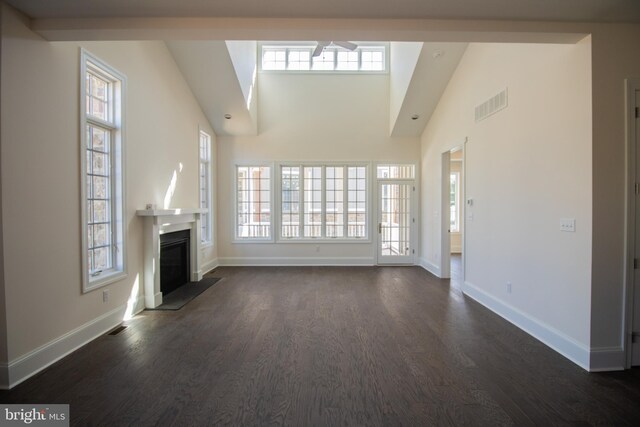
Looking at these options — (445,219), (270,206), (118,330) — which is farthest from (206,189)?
(445,219)

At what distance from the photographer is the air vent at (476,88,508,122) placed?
392cm

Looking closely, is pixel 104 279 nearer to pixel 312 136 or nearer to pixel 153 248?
pixel 153 248

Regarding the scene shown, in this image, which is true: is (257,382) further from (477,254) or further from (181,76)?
(181,76)

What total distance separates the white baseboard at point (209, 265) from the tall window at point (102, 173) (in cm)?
265

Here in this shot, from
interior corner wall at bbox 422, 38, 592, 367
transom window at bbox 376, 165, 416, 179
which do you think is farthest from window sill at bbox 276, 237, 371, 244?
interior corner wall at bbox 422, 38, 592, 367

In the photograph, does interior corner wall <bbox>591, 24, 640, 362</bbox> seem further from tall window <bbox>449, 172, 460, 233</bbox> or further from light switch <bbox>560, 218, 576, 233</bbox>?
tall window <bbox>449, 172, 460, 233</bbox>

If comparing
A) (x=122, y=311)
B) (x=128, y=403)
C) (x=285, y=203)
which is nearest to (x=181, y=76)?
(x=285, y=203)

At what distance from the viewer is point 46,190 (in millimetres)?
2756

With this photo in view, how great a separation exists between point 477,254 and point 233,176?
5029 mm

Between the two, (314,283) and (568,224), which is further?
(314,283)

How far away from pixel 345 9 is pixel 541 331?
3505 millimetres

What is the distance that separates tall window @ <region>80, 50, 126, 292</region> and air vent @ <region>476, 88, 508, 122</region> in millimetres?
4492

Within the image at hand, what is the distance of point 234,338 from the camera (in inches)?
132

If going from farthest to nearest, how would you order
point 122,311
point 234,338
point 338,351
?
point 122,311 → point 234,338 → point 338,351
